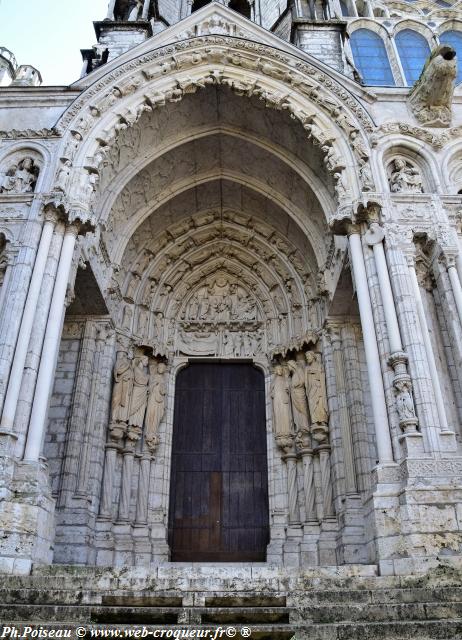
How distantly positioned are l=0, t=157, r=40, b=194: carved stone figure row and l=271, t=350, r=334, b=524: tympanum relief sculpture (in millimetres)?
5718

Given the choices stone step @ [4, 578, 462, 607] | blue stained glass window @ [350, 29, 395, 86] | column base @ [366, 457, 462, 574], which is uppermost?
blue stained glass window @ [350, 29, 395, 86]

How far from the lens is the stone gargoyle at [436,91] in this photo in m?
8.99

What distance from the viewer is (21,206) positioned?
8312mm

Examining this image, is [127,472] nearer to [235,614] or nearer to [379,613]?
[235,614]

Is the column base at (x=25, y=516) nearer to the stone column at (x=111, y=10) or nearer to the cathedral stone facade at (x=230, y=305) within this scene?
the cathedral stone facade at (x=230, y=305)

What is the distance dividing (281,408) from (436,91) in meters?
6.32

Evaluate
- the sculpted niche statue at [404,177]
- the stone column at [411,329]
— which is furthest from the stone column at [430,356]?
the sculpted niche statue at [404,177]

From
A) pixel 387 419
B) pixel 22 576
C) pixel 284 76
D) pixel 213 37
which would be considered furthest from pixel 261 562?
pixel 213 37

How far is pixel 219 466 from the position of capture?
10227 millimetres

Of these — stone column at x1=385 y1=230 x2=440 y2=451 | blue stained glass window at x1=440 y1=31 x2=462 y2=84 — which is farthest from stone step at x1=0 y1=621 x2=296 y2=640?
blue stained glass window at x1=440 y1=31 x2=462 y2=84

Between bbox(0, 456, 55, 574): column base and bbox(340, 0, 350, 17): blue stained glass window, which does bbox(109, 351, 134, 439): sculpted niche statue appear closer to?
bbox(0, 456, 55, 574): column base

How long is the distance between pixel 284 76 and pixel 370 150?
2283mm

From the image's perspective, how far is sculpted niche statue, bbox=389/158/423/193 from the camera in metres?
8.76

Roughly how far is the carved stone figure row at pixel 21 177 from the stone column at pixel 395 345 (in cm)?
552
